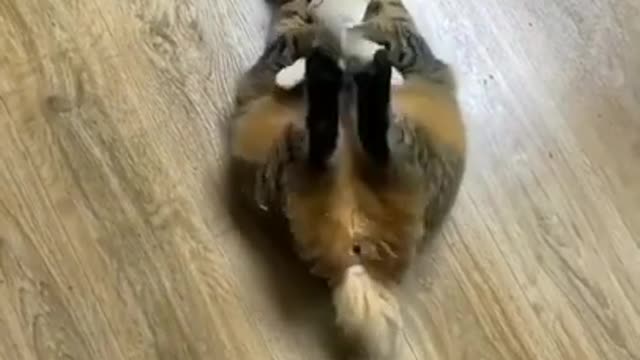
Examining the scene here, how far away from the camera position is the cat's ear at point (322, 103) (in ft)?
4.13

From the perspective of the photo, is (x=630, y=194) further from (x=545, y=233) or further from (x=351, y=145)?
(x=351, y=145)

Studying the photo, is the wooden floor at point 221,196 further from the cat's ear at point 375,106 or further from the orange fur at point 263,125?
the cat's ear at point 375,106

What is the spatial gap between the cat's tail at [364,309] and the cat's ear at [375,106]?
0.42 feet

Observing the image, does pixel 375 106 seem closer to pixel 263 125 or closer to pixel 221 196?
pixel 263 125

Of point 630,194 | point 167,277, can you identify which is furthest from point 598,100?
point 167,277

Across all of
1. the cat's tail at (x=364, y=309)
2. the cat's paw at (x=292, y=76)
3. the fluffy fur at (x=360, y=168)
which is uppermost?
the cat's paw at (x=292, y=76)

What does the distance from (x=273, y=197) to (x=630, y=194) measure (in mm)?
423

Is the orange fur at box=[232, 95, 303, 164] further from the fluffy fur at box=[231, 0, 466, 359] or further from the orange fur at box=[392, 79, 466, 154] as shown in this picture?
the orange fur at box=[392, 79, 466, 154]

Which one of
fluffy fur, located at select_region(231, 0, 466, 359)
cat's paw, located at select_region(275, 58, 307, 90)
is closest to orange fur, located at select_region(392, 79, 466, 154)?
fluffy fur, located at select_region(231, 0, 466, 359)

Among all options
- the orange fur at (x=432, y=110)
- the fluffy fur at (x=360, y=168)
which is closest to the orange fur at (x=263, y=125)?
the fluffy fur at (x=360, y=168)

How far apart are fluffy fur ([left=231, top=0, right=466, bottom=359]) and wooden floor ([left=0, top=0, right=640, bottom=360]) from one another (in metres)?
0.08

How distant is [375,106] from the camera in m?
1.26

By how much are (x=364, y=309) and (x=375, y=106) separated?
0.69ft

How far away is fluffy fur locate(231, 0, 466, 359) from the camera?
1271 millimetres
